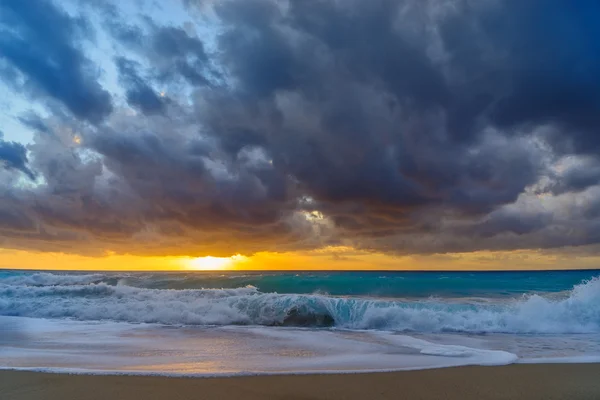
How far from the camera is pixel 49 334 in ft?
38.0

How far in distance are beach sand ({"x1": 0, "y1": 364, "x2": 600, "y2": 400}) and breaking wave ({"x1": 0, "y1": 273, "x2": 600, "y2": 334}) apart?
24.2 feet

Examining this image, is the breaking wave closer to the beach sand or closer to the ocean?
the ocean

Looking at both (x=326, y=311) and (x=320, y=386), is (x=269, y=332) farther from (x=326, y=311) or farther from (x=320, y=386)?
(x=320, y=386)

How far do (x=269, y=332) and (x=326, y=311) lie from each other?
167 inches

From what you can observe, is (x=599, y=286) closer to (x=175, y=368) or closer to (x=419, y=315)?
(x=419, y=315)

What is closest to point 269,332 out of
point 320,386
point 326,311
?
point 326,311

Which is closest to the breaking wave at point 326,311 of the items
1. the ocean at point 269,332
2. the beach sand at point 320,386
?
the ocean at point 269,332

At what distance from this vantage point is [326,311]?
16469 millimetres

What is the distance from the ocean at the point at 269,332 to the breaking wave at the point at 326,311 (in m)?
0.04

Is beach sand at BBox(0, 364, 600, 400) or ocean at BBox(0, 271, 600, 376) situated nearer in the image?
beach sand at BBox(0, 364, 600, 400)

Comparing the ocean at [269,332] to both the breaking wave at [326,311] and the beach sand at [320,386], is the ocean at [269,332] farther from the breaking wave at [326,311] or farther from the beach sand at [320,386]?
the beach sand at [320,386]

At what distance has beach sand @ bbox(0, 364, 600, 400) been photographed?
216 inches

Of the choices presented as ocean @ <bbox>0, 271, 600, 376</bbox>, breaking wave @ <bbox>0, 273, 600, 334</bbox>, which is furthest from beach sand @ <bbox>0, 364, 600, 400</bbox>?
breaking wave @ <bbox>0, 273, 600, 334</bbox>

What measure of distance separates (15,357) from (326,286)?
22.4 metres
